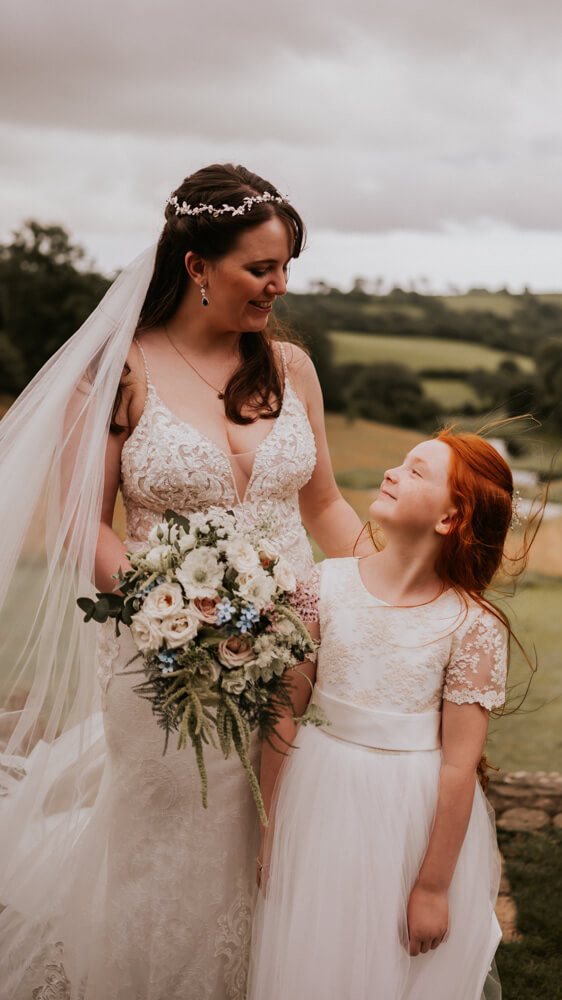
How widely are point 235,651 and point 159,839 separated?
97cm

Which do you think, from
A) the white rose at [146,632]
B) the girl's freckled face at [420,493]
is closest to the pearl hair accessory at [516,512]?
the girl's freckled face at [420,493]

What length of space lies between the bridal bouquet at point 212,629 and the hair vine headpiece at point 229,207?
99cm

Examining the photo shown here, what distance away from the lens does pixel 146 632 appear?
1765 mm

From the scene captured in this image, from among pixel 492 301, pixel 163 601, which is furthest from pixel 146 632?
pixel 492 301

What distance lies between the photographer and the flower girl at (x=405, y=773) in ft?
6.71

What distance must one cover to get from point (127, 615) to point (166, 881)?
3.42 feet

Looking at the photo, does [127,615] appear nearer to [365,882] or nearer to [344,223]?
[365,882]

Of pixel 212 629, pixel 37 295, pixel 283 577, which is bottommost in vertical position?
pixel 212 629

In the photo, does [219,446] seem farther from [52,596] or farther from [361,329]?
[361,329]

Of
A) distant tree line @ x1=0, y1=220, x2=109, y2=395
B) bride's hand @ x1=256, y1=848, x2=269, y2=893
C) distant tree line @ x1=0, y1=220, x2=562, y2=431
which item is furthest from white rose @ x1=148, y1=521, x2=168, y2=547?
distant tree line @ x1=0, y1=220, x2=562, y2=431

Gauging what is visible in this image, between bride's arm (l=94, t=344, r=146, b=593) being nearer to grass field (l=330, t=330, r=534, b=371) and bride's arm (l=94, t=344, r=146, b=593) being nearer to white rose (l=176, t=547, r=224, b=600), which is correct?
white rose (l=176, t=547, r=224, b=600)

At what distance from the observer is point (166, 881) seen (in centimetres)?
246

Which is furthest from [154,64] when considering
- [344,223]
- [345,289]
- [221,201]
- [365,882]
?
[365,882]

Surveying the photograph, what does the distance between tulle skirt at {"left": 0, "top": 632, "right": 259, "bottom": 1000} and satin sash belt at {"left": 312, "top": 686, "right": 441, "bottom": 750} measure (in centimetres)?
37
